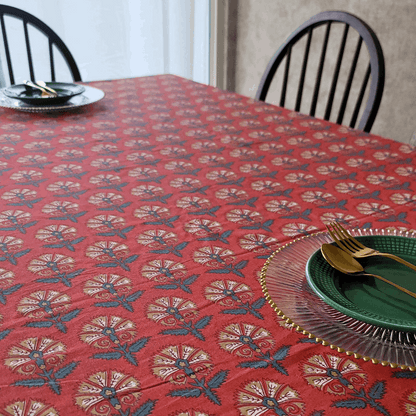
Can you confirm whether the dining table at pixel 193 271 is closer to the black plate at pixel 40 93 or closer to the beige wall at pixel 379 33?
the black plate at pixel 40 93

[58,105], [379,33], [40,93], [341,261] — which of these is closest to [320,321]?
[341,261]

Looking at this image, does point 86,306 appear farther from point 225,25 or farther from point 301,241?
point 225,25

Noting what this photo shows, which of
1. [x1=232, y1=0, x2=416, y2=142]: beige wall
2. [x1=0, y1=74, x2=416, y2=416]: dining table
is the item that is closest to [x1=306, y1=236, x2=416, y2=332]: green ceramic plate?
[x1=0, y1=74, x2=416, y2=416]: dining table

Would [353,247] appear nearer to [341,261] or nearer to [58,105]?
[341,261]

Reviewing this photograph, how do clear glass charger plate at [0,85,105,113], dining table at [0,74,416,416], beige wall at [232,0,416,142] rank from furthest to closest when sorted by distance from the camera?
1. beige wall at [232,0,416,142]
2. clear glass charger plate at [0,85,105,113]
3. dining table at [0,74,416,416]

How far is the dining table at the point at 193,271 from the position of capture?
419mm

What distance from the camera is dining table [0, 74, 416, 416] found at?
419 mm

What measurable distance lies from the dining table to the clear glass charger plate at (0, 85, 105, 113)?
101 millimetres

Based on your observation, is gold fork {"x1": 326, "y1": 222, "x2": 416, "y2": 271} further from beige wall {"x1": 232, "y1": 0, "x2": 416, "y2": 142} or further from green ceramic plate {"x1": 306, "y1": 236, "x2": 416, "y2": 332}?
beige wall {"x1": 232, "y1": 0, "x2": 416, "y2": 142}

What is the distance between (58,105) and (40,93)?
4.5 inches

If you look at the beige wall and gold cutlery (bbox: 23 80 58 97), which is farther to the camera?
the beige wall

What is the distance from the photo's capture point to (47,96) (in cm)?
121

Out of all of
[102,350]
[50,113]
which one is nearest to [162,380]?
[102,350]

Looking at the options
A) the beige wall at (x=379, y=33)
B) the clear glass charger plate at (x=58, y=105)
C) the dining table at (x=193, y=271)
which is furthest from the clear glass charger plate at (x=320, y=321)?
the beige wall at (x=379, y=33)
